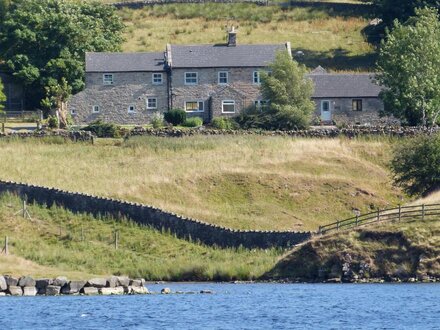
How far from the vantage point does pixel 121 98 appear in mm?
127188

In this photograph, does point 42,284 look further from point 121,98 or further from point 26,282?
point 121,98

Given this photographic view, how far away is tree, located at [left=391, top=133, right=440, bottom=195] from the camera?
3745 inches

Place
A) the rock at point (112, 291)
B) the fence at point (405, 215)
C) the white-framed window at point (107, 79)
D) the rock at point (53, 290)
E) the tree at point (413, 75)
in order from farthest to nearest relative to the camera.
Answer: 1. the white-framed window at point (107, 79)
2. the tree at point (413, 75)
3. the fence at point (405, 215)
4. the rock at point (112, 291)
5. the rock at point (53, 290)

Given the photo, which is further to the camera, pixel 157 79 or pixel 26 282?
pixel 157 79

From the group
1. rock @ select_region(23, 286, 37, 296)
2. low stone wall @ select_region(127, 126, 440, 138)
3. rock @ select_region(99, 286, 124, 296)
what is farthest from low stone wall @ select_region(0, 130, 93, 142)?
rock @ select_region(23, 286, 37, 296)

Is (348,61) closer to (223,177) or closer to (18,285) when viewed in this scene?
(223,177)

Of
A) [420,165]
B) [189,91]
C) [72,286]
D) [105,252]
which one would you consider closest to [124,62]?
[189,91]

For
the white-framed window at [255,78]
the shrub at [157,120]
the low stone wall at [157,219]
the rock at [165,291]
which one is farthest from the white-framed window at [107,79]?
the rock at [165,291]

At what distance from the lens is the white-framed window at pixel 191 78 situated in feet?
417

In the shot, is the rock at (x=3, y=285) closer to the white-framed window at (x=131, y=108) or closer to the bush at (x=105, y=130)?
the bush at (x=105, y=130)

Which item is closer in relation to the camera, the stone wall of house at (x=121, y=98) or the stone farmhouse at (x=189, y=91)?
the stone wall of house at (x=121, y=98)

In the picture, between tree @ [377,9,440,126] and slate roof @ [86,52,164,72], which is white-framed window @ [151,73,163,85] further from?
tree @ [377,9,440,126]

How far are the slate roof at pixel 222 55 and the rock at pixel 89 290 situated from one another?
185ft

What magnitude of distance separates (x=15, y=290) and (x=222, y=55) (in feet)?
196
